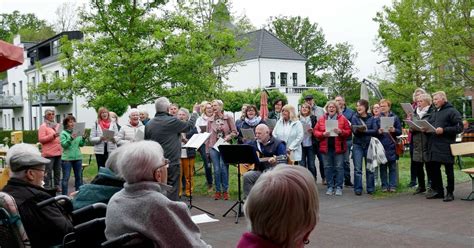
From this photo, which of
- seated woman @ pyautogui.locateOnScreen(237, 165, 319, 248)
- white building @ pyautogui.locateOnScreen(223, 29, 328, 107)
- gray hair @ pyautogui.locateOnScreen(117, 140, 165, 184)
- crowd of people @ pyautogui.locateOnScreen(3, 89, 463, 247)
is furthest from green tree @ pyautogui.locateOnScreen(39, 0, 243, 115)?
white building @ pyautogui.locateOnScreen(223, 29, 328, 107)

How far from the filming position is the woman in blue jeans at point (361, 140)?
1074 centimetres

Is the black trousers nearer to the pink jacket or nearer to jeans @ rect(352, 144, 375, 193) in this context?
jeans @ rect(352, 144, 375, 193)

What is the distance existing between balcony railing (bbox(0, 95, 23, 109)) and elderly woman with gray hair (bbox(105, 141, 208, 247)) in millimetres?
60117

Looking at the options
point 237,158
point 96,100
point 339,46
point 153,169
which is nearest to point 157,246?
point 153,169

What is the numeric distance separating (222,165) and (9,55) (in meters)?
5.16

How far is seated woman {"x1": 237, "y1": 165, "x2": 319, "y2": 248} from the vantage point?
239cm

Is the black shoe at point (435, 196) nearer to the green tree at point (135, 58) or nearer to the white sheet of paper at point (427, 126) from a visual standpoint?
the white sheet of paper at point (427, 126)

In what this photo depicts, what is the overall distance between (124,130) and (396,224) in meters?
5.87

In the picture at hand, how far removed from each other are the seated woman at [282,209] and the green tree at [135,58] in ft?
55.8

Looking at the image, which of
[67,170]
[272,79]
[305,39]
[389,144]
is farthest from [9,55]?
[305,39]

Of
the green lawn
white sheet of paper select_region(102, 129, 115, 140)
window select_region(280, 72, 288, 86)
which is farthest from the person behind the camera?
window select_region(280, 72, 288, 86)

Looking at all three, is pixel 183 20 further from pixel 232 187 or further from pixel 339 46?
pixel 339 46

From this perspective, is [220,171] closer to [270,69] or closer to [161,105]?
[161,105]

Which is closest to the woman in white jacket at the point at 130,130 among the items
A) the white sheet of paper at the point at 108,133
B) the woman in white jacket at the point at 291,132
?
the white sheet of paper at the point at 108,133
